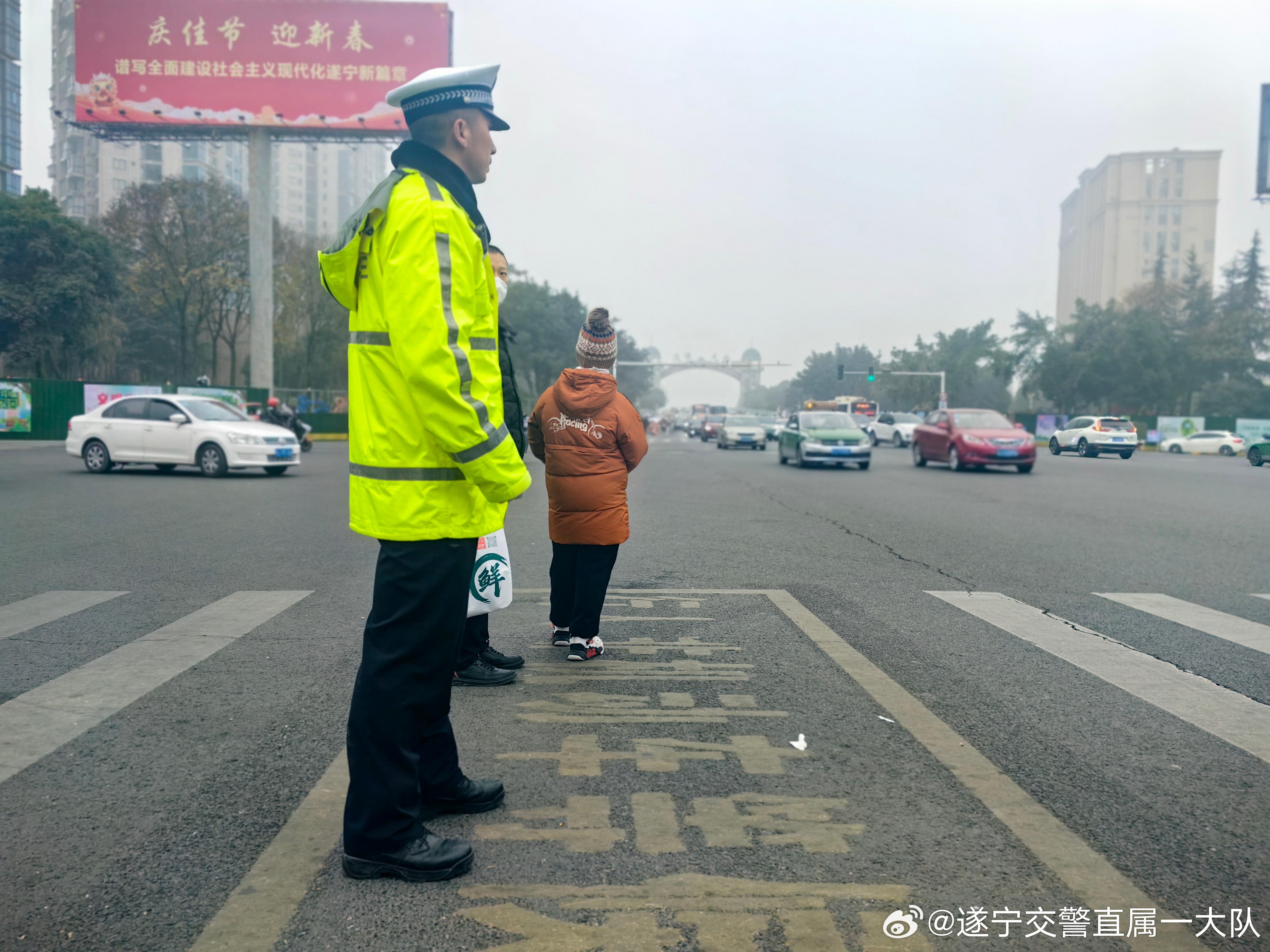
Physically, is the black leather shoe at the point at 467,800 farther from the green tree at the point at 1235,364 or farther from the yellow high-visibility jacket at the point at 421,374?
the green tree at the point at 1235,364

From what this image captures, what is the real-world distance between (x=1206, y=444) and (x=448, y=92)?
3808cm

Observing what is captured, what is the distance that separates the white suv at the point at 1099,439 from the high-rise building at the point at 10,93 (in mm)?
73432

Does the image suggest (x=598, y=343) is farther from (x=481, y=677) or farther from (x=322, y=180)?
(x=322, y=180)

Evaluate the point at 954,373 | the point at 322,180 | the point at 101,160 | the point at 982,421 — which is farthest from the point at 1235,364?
the point at 322,180

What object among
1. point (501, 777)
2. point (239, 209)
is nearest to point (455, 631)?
point (501, 777)

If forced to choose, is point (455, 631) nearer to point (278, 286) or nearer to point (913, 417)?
point (913, 417)

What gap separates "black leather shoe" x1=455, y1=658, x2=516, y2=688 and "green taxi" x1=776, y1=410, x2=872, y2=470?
1866 cm

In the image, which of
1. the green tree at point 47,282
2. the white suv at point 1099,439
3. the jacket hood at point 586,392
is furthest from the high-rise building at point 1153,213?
the jacket hood at point 586,392

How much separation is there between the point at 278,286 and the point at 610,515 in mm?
50252

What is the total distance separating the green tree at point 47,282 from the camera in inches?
1431

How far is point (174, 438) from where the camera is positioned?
55.3 feet

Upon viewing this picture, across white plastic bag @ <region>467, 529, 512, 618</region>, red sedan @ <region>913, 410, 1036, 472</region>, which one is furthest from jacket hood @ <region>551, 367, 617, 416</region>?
red sedan @ <region>913, 410, 1036, 472</region>

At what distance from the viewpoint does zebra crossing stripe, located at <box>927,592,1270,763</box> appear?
3.92 metres

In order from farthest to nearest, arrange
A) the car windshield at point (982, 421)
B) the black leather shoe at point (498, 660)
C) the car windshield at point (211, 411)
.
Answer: the car windshield at point (982, 421) → the car windshield at point (211, 411) → the black leather shoe at point (498, 660)
